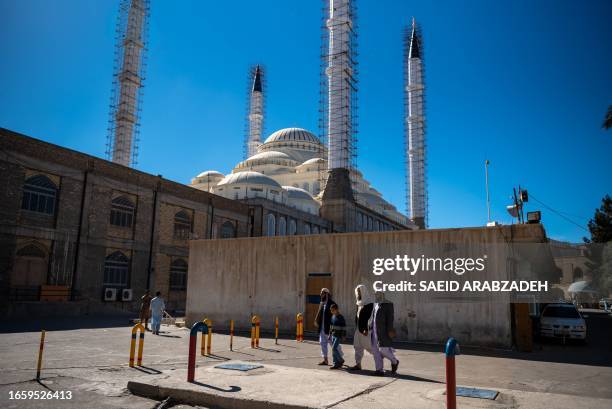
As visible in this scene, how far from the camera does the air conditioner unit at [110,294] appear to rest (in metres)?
28.4

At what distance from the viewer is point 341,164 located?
5706cm

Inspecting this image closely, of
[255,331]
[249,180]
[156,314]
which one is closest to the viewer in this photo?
[255,331]

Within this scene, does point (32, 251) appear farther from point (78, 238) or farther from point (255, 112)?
point (255, 112)

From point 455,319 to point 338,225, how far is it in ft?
135

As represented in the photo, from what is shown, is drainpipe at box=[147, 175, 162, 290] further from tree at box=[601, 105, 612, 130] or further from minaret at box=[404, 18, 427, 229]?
minaret at box=[404, 18, 427, 229]

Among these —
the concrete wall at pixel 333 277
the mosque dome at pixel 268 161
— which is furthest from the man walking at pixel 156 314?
the mosque dome at pixel 268 161

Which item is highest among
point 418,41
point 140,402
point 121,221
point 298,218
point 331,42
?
point 418,41

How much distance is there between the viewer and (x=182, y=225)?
115 ft

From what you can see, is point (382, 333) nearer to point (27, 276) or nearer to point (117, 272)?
point (27, 276)

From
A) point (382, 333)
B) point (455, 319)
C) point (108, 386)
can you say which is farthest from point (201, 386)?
point (455, 319)

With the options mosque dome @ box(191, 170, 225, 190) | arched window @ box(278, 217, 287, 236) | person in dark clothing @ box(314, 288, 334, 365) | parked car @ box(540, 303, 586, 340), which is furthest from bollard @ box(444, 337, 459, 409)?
mosque dome @ box(191, 170, 225, 190)

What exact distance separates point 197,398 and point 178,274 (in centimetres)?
2869

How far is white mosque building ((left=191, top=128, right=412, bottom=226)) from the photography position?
5291 centimetres

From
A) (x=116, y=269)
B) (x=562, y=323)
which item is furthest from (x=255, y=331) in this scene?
(x=116, y=269)
